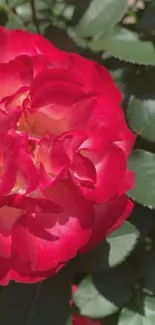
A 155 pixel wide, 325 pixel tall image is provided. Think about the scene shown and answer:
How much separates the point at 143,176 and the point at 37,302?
0.37ft

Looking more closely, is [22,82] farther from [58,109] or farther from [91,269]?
[91,269]

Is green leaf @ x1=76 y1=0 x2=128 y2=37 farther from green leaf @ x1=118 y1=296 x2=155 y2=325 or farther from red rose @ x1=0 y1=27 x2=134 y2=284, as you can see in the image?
green leaf @ x1=118 y1=296 x2=155 y2=325

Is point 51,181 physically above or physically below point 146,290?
above

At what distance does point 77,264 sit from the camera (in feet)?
1.54

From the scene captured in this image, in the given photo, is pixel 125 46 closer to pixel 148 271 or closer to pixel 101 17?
pixel 101 17

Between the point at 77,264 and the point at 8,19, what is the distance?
179 mm

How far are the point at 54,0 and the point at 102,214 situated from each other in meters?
0.21

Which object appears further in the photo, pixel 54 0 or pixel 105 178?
pixel 54 0

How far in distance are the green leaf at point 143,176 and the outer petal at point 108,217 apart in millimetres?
43

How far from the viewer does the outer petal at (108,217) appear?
39 centimetres

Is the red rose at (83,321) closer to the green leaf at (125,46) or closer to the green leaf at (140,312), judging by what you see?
the green leaf at (140,312)

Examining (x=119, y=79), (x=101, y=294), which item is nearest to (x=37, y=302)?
(x=101, y=294)

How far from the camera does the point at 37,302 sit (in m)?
0.47

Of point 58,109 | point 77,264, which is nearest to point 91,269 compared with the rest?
point 77,264
